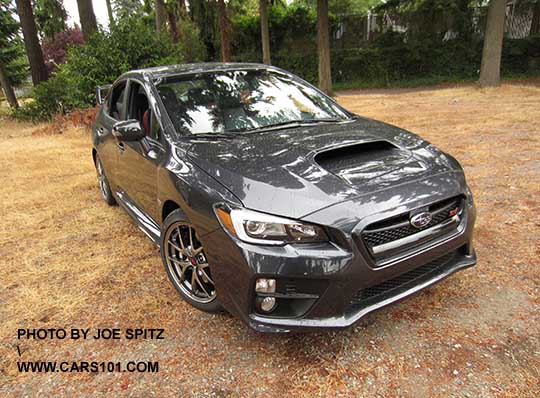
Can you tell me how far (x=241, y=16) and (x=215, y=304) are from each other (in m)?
23.2

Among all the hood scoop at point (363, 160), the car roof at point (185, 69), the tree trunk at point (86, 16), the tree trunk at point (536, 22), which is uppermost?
the tree trunk at point (86, 16)

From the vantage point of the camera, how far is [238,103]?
124 inches

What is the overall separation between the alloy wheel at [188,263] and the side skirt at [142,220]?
24cm

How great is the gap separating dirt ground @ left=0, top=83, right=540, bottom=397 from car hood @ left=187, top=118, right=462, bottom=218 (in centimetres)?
81

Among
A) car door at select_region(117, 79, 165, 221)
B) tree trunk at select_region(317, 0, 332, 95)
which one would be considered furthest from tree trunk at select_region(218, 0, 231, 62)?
car door at select_region(117, 79, 165, 221)

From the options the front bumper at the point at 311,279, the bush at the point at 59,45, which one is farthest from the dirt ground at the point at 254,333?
the bush at the point at 59,45

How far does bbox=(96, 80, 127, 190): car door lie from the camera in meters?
3.87

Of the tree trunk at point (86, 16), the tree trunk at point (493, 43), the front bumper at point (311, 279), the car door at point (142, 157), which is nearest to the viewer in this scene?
the front bumper at point (311, 279)

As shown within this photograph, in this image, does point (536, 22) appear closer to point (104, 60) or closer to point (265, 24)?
point (265, 24)

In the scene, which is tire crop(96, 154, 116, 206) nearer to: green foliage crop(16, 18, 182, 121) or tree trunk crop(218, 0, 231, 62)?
green foliage crop(16, 18, 182, 121)

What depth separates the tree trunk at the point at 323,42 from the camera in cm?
1388

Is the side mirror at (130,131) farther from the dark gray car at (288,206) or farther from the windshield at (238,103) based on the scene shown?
the windshield at (238,103)

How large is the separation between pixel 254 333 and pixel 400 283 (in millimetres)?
940

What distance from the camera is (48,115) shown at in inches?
462
